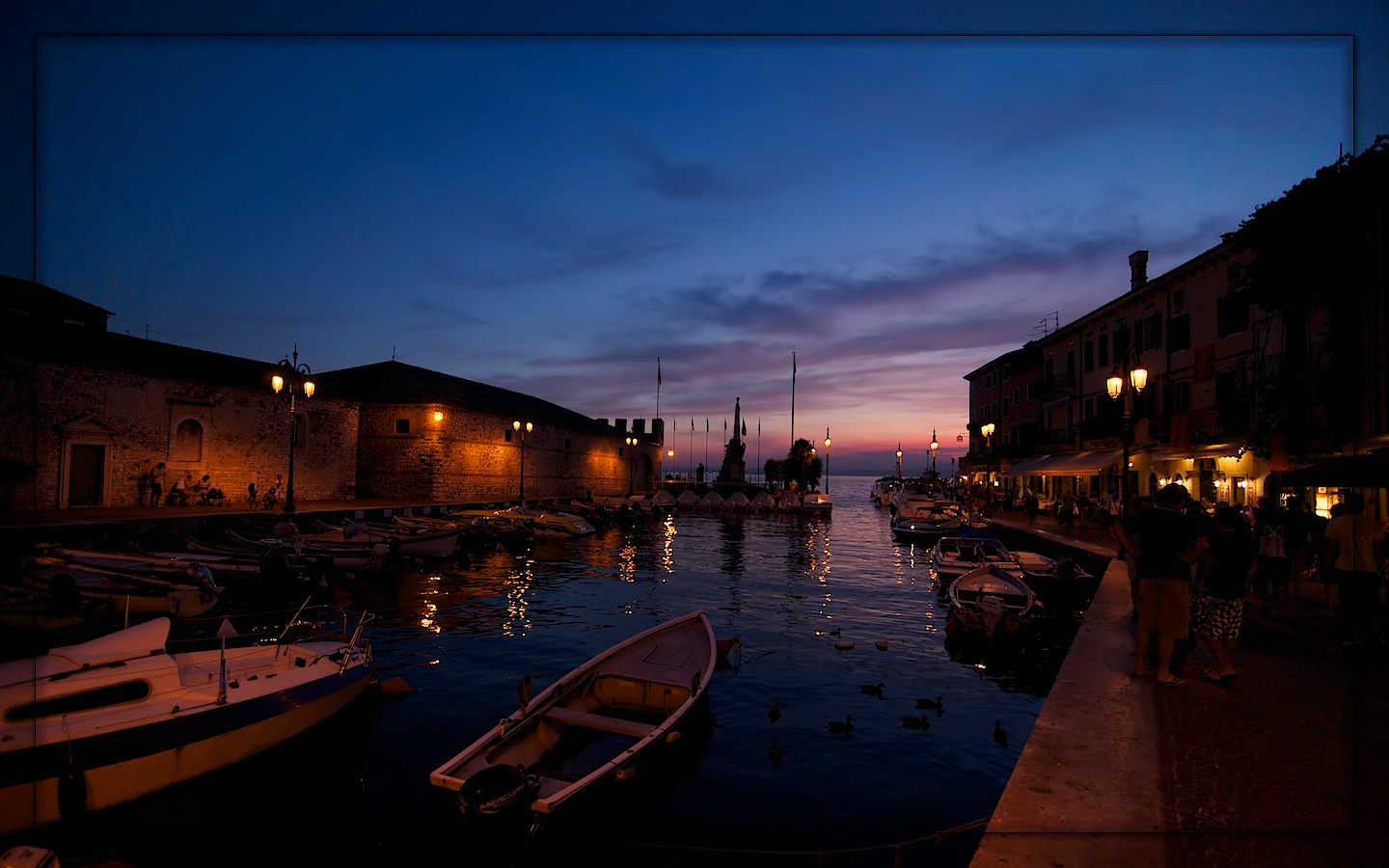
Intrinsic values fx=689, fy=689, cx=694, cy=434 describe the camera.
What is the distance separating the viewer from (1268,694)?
24.5 ft

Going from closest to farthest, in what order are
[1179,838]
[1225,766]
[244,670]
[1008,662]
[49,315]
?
[1179,838] → [1225,766] → [244,670] → [1008,662] → [49,315]

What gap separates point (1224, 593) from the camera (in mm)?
7973

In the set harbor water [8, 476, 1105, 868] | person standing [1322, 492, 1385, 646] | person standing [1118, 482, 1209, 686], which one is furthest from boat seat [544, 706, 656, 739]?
person standing [1322, 492, 1385, 646]

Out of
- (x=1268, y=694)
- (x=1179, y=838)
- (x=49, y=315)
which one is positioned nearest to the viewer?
(x=1179, y=838)

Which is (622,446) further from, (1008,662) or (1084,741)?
(1084,741)

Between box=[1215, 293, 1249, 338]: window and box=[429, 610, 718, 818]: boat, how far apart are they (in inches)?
936

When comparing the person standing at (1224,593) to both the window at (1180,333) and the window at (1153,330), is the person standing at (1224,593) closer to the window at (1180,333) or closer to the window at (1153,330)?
the window at (1180,333)

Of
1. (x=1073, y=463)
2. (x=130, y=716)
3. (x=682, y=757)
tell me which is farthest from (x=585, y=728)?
(x=1073, y=463)

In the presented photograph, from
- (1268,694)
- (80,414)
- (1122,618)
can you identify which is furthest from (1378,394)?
(80,414)

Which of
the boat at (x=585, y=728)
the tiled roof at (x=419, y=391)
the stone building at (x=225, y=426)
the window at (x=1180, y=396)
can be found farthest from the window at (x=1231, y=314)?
the tiled roof at (x=419, y=391)

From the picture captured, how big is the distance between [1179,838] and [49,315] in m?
42.3

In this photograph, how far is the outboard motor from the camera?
612cm

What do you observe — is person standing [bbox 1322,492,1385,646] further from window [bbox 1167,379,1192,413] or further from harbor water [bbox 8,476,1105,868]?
window [bbox 1167,379,1192,413]

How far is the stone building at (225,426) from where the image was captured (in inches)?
957
